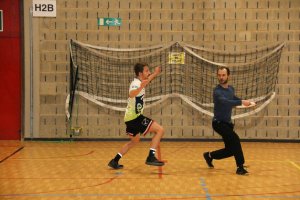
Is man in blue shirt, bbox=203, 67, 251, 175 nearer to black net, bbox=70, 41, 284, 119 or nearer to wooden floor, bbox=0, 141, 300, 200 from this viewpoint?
wooden floor, bbox=0, 141, 300, 200

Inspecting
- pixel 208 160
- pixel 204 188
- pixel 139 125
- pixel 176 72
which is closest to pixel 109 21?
pixel 176 72

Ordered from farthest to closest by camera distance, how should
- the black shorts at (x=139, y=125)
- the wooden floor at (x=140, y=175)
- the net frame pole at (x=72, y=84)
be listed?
the net frame pole at (x=72, y=84), the black shorts at (x=139, y=125), the wooden floor at (x=140, y=175)

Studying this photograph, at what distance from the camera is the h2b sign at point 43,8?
10.2 meters

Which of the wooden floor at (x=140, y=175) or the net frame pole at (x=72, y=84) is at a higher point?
the net frame pole at (x=72, y=84)

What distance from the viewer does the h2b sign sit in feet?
33.4

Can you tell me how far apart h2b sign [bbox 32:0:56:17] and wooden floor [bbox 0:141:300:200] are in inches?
122

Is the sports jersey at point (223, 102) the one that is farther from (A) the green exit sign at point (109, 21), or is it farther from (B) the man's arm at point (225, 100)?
(A) the green exit sign at point (109, 21)

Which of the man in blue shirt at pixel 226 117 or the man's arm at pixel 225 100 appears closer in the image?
the man's arm at pixel 225 100

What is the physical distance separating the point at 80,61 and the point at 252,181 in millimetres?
5530

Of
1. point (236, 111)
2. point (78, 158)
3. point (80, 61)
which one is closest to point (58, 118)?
point (80, 61)

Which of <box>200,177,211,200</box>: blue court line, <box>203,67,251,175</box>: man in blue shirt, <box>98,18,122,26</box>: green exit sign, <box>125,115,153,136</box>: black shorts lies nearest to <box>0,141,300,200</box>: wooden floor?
<box>200,177,211,200</box>: blue court line

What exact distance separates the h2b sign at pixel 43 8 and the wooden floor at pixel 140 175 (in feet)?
10.2

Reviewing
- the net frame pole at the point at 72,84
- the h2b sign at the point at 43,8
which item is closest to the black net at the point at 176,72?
the net frame pole at the point at 72,84

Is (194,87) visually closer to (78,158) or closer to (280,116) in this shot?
(280,116)
